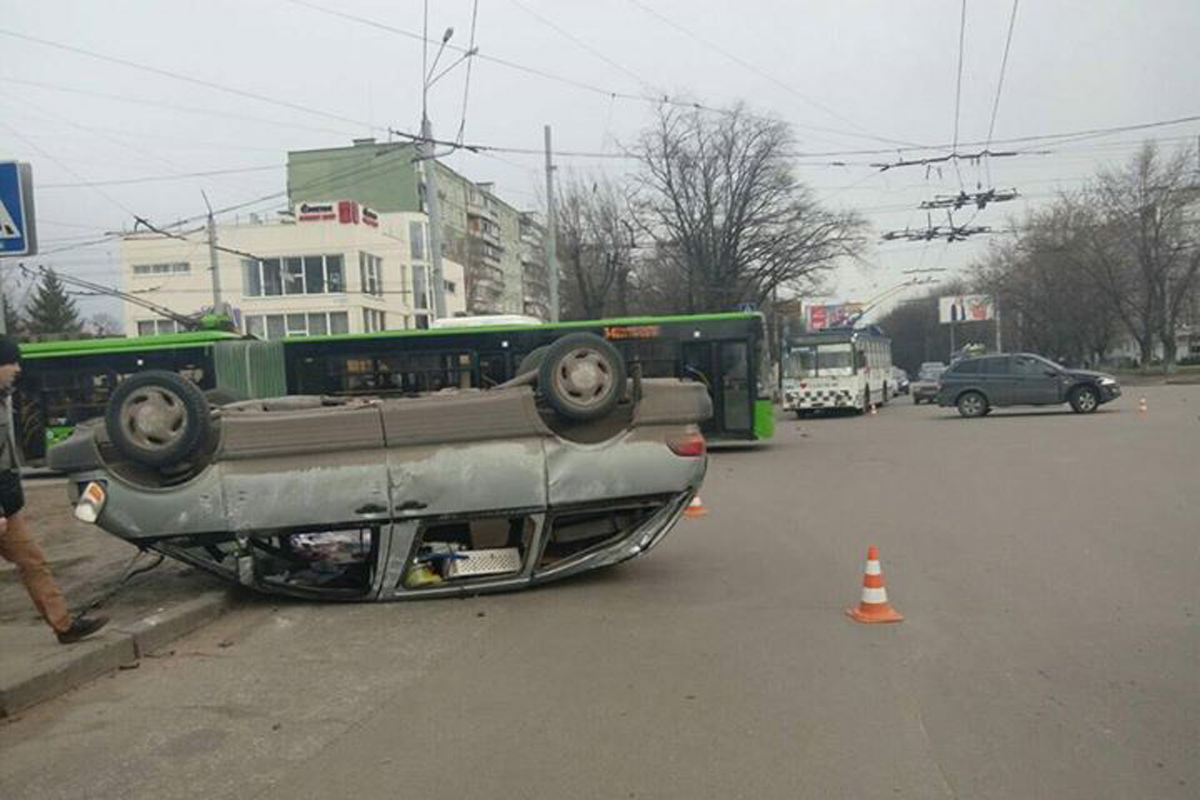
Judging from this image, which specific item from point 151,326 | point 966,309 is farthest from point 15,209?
point 966,309

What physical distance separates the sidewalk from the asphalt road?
0.16 metres

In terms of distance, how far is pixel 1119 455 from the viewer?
650 inches

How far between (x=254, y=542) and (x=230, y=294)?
178 feet

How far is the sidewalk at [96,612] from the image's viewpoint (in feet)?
18.0

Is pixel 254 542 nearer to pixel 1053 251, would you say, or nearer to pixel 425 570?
pixel 425 570

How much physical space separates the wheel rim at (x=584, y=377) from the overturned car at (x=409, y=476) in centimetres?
1

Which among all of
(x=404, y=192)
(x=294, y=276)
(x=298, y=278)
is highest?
(x=404, y=192)

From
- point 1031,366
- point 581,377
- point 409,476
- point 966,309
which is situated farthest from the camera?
point 966,309

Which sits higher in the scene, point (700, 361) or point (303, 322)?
point (303, 322)

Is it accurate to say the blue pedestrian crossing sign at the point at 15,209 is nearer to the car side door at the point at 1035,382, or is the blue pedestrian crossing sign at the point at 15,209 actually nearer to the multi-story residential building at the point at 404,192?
the car side door at the point at 1035,382

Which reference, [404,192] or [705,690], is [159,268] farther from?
[705,690]

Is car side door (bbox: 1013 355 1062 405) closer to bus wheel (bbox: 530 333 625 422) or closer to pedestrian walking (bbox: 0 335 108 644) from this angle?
bus wheel (bbox: 530 333 625 422)

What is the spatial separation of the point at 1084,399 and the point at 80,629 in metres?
27.4

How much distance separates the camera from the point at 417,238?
6662cm
